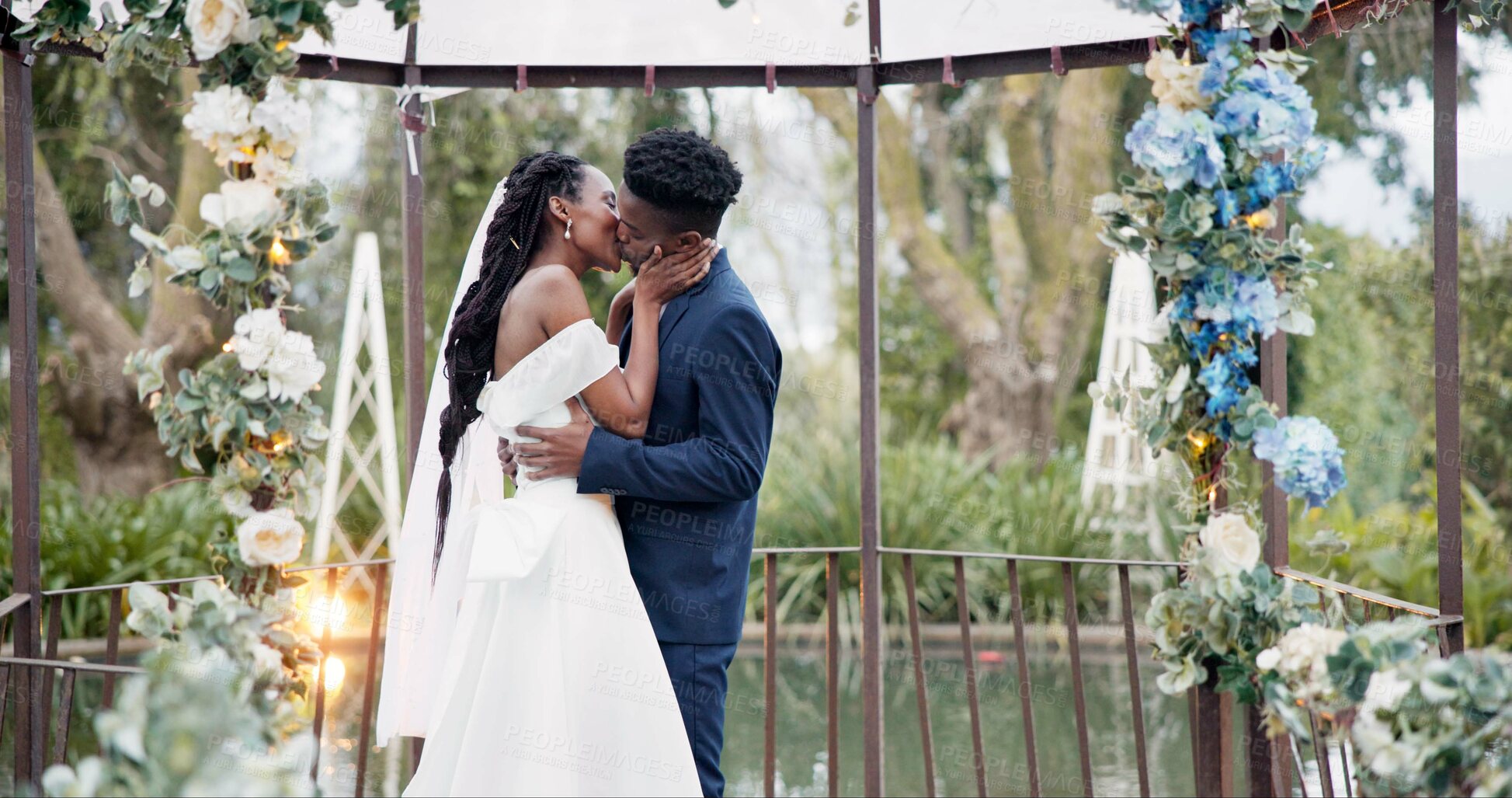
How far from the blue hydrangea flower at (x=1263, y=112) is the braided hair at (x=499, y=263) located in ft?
4.30

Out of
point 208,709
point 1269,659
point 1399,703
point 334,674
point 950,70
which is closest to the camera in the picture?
point 208,709

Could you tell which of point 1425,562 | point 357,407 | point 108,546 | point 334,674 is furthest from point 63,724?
point 1425,562

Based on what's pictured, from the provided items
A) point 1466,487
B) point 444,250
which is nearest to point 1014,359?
point 1466,487

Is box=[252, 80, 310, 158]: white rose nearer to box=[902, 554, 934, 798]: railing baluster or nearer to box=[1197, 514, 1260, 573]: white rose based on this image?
box=[1197, 514, 1260, 573]: white rose

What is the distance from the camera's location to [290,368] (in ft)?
7.36

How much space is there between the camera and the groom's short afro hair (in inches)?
102

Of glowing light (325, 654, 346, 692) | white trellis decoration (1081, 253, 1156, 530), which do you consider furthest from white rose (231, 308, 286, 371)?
white trellis decoration (1081, 253, 1156, 530)

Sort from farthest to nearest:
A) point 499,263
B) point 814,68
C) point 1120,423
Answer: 1. point 1120,423
2. point 814,68
3. point 499,263

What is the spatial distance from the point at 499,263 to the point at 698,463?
0.63 meters

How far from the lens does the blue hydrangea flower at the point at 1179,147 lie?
2.13 meters

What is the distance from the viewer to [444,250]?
10898mm

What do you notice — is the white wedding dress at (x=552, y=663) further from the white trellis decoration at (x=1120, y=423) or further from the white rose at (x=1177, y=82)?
the white trellis decoration at (x=1120, y=423)

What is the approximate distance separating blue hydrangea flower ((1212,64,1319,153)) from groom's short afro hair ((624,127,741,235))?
1.01 meters

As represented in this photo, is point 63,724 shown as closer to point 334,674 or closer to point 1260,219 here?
point 1260,219
